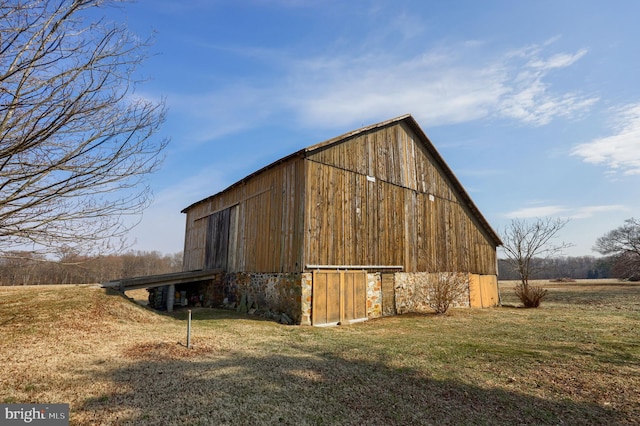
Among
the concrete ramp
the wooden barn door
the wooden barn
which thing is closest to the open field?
the wooden barn door

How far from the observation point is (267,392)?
5.61 m

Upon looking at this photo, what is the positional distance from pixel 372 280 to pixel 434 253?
524 cm

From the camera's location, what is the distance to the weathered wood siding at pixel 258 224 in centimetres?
1370

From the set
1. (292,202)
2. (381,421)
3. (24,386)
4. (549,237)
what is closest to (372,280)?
(292,202)

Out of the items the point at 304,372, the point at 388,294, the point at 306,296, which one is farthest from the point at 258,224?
the point at 304,372

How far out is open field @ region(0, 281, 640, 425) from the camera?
4.97 metres

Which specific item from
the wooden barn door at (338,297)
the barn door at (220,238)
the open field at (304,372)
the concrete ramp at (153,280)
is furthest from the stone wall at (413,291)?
the concrete ramp at (153,280)

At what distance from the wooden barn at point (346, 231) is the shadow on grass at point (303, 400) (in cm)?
621

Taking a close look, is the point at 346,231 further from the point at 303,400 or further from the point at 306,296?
the point at 303,400

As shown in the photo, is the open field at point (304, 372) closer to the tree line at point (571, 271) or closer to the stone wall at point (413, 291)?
the stone wall at point (413, 291)

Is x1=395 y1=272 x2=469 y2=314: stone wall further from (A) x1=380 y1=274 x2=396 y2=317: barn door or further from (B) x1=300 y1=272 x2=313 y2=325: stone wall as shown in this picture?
(B) x1=300 y1=272 x2=313 y2=325: stone wall

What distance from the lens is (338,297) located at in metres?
13.7

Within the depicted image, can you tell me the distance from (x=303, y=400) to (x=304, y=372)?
1375mm
